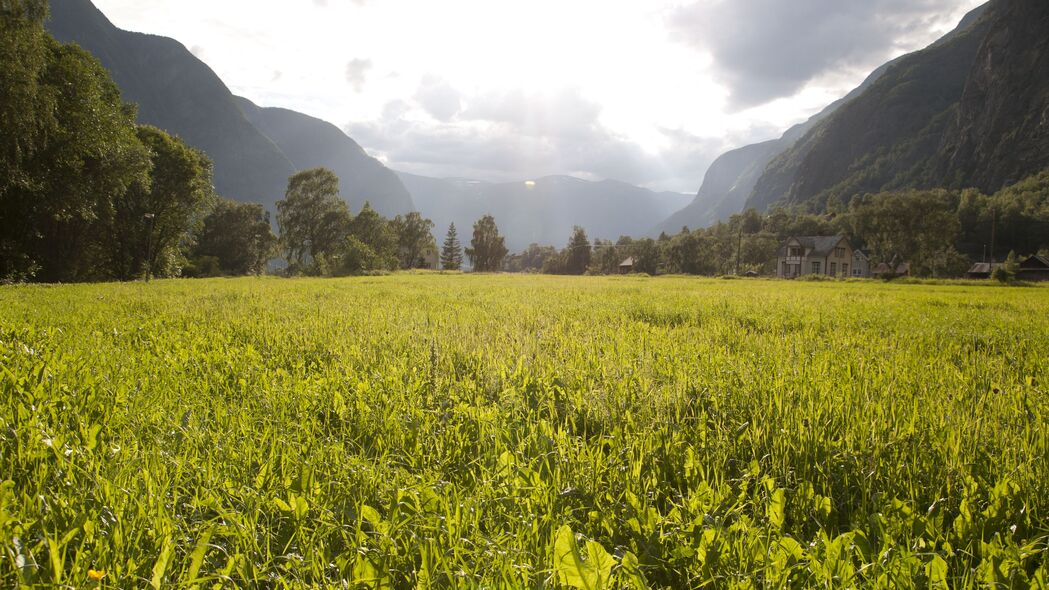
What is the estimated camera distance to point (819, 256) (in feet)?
293

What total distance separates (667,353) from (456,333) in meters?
2.56

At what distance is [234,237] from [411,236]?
115 feet

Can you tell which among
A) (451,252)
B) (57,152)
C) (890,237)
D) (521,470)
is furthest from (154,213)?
(451,252)

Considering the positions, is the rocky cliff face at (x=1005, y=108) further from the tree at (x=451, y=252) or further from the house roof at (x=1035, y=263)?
the tree at (x=451, y=252)

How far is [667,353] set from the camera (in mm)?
4473

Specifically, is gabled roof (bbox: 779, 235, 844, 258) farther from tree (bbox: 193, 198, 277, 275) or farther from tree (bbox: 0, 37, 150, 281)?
tree (bbox: 193, 198, 277, 275)

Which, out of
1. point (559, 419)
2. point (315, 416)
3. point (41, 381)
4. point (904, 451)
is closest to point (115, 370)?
point (41, 381)

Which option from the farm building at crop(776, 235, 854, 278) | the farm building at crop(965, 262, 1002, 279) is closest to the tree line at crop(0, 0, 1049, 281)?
the farm building at crop(965, 262, 1002, 279)

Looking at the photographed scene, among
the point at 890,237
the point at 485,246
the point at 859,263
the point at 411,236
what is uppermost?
the point at 411,236

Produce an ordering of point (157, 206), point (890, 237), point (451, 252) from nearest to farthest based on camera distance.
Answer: point (157, 206) → point (890, 237) → point (451, 252)

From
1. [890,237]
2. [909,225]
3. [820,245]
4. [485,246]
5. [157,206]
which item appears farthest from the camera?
[485,246]

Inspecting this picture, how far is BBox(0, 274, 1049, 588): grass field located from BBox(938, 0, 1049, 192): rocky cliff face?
178551 millimetres

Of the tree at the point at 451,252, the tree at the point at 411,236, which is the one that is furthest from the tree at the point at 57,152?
the tree at the point at 451,252

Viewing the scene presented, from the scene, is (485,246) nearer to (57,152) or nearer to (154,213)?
(154,213)
